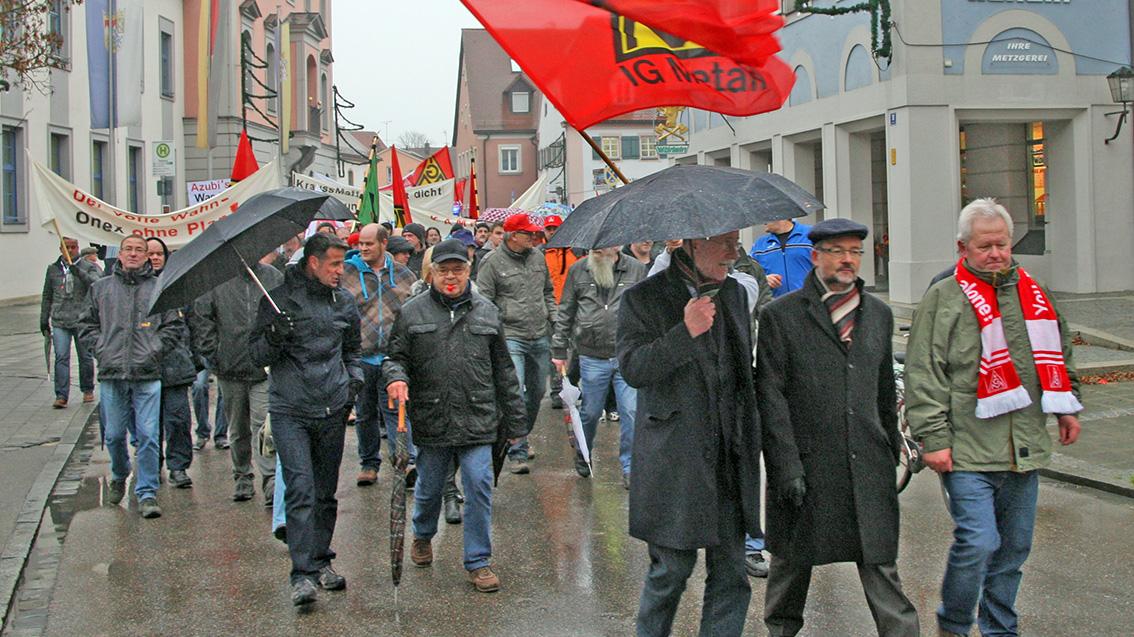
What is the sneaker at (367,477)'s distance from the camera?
905cm

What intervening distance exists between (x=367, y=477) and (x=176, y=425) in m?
1.52

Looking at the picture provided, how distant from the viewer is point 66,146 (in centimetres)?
3030

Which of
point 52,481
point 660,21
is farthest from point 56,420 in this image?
point 660,21

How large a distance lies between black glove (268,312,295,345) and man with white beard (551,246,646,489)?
2.92 metres

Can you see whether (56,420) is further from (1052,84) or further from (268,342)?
(1052,84)

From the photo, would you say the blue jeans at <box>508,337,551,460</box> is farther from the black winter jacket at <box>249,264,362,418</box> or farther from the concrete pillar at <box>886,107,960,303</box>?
the concrete pillar at <box>886,107,960,303</box>

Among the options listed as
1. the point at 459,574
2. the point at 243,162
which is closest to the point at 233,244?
the point at 459,574

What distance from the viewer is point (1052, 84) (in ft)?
63.4

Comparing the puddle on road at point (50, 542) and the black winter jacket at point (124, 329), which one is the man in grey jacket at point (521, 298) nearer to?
the black winter jacket at point (124, 329)

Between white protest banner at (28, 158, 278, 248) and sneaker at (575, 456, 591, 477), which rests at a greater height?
white protest banner at (28, 158, 278, 248)

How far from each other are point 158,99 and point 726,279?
114ft

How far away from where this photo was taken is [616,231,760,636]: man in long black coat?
4629mm

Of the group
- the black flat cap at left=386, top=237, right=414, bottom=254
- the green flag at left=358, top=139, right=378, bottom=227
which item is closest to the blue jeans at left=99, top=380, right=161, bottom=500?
the black flat cap at left=386, top=237, right=414, bottom=254

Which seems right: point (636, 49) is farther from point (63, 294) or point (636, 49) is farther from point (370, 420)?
point (63, 294)
